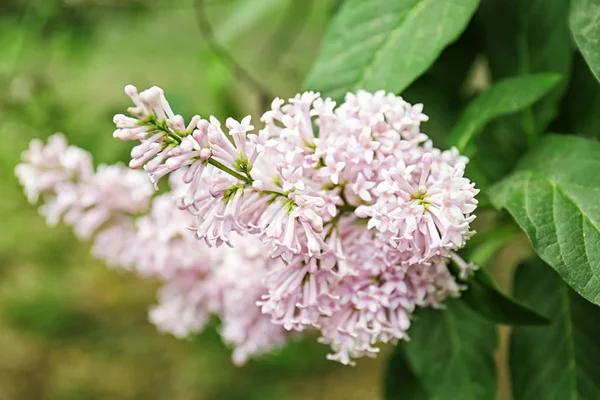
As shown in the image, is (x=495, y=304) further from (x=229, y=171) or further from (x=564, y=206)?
(x=229, y=171)

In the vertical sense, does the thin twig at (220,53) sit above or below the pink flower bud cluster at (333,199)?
above

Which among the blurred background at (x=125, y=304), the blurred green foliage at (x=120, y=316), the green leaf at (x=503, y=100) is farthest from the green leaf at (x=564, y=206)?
the blurred green foliage at (x=120, y=316)

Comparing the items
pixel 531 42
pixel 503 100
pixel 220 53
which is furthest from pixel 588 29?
pixel 220 53

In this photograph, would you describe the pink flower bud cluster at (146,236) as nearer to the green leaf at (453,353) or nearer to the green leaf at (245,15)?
the green leaf at (453,353)

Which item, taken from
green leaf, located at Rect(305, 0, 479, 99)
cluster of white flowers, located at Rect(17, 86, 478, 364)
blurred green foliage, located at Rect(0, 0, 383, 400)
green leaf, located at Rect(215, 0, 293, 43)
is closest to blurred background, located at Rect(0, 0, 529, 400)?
blurred green foliage, located at Rect(0, 0, 383, 400)

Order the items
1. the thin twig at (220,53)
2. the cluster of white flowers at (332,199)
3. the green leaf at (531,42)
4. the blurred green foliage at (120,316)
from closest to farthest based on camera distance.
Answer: the cluster of white flowers at (332,199) < the green leaf at (531,42) < the thin twig at (220,53) < the blurred green foliage at (120,316)

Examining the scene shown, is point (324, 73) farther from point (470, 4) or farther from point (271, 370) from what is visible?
point (271, 370)
